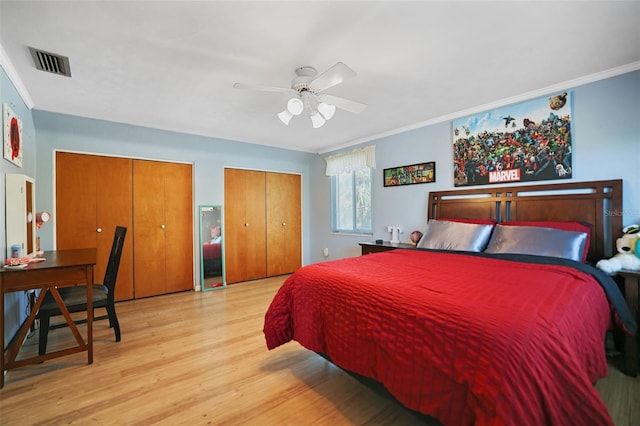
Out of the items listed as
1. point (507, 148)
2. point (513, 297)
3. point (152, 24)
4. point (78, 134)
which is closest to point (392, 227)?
point (507, 148)

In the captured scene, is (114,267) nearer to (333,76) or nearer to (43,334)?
(43,334)

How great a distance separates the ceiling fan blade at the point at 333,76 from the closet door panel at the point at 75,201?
3.25m

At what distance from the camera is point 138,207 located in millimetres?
3852

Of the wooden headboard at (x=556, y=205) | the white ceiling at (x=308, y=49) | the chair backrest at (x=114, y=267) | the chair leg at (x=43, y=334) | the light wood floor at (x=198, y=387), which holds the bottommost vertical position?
the light wood floor at (x=198, y=387)

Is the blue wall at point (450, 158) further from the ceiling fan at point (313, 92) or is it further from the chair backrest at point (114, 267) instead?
the chair backrest at point (114, 267)

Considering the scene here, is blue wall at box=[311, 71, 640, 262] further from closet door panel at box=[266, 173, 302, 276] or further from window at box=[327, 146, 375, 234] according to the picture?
closet door panel at box=[266, 173, 302, 276]

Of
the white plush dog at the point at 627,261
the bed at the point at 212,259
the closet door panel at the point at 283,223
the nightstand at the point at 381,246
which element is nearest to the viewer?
the white plush dog at the point at 627,261

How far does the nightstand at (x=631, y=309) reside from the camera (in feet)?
6.23

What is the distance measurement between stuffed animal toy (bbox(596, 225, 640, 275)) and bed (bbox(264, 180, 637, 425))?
0.18m

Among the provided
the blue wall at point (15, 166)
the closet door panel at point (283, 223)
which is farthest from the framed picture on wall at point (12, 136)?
the closet door panel at point (283, 223)

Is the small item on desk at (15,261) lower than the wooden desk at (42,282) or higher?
higher

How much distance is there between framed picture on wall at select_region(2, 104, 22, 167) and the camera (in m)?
2.23

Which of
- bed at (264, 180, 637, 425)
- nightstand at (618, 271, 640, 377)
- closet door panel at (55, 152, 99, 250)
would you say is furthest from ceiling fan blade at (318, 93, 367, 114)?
closet door panel at (55, 152, 99, 250)

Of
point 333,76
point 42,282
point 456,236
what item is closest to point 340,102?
point 333,76
